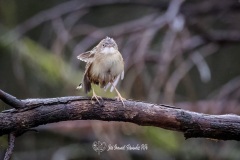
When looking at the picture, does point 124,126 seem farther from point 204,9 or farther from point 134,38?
point 204,9

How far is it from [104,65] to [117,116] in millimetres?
277

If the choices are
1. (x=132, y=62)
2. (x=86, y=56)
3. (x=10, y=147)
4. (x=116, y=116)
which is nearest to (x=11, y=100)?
(x=10, y=147)

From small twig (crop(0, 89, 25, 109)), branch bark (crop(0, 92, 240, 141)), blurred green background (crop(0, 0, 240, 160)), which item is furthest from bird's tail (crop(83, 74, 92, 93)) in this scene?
blurred green background (crop(0, 0, 240, 160))

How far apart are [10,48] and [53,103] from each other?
10.5 ft

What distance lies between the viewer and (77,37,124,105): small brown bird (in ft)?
7.85

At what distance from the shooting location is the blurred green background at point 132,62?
4148 mm

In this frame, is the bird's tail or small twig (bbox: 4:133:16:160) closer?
small twig (bbox: 4:133:16:160)

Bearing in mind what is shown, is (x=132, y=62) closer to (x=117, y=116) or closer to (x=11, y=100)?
(x=117, y=116)

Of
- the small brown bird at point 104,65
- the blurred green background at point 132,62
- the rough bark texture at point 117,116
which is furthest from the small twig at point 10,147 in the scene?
the blurred green background at point 132,62

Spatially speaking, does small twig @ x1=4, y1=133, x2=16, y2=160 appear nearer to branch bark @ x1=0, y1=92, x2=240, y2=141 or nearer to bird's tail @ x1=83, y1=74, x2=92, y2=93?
branch bark @ x1=0, y1=92, x2=240, y2=141

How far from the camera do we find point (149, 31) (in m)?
4.33

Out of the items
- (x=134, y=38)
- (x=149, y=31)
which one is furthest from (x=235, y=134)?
(x=134, y=38)

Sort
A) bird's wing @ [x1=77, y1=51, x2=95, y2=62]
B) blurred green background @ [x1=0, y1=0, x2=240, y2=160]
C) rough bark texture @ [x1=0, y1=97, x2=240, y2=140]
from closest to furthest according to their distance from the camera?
rough bark texture @ [x1=0, y1=97, x2=240, y2=140], bird's wing @ [x1=77, y1=51, x2=95, y2=62], blurred green background @ [x1=0, y1=0, x2=240, y2=160]

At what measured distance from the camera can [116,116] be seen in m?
2.27
